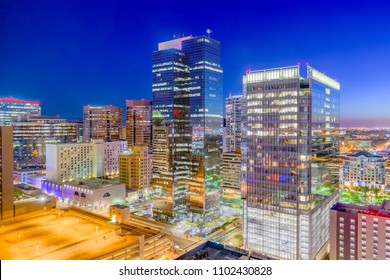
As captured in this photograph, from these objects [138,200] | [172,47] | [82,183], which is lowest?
[138,200]

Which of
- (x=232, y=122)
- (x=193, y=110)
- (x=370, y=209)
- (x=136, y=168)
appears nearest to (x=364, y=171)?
(x=232, y=122)

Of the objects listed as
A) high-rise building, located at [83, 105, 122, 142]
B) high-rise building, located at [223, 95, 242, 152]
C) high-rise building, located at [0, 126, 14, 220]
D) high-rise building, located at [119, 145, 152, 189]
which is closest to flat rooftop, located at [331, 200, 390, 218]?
high-rise building, located at [0, 126, 14, 220]

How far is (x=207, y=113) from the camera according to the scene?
47.3 feet

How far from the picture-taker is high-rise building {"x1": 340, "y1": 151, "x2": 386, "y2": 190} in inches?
746

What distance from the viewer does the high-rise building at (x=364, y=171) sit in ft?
62.1

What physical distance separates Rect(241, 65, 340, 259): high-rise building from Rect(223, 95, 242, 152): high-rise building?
14.8 meters

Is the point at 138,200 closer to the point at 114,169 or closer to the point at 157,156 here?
the point at 157,156

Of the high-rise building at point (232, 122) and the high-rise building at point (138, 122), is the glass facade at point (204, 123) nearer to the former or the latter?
the high-rise building at point (232, 122)

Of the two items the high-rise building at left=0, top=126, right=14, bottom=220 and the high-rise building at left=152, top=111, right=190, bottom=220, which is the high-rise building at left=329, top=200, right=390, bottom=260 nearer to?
the high-rise building at left=152, top=111, right=190, bottom=220

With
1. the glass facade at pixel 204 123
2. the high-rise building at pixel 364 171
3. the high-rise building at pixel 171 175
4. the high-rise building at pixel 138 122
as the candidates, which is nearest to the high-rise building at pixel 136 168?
the high-rise building at pixel 171 175

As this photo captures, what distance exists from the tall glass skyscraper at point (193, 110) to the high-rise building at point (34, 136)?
506 inches

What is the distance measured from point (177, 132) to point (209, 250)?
359 inches

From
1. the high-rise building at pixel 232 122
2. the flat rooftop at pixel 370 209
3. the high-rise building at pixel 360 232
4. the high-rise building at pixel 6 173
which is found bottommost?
the high-rise building at pixel 360 232

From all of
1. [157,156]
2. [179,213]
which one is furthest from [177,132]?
[179,213]
